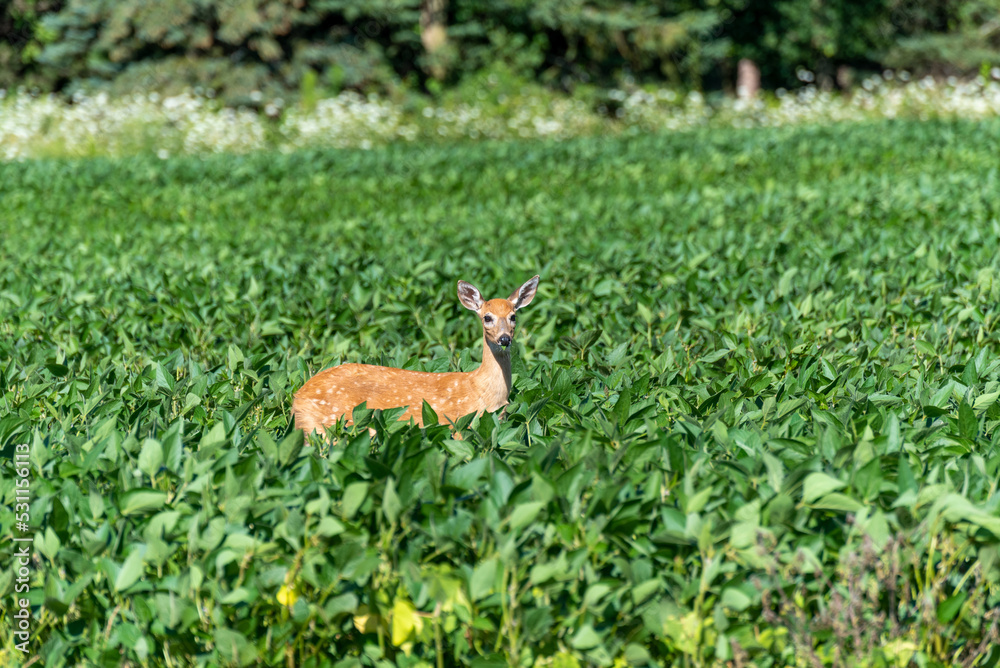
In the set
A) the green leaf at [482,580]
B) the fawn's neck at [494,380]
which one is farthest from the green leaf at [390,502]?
the fawn's neck at [494,380]

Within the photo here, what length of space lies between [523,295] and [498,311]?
26 cm

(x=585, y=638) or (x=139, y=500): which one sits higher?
(x=139, y=500)

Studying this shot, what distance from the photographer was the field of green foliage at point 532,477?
293 cm

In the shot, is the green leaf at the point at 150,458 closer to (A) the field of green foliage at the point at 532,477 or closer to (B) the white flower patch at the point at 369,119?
(A) the field of green foliage at the point at 532,477

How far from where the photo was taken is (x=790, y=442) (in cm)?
342

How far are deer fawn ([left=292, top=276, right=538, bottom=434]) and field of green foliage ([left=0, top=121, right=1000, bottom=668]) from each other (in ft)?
0.57

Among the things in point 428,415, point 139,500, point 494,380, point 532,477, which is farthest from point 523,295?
point 139,500

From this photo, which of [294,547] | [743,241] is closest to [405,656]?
[294,547]

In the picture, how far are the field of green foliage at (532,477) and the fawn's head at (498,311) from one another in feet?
0.93

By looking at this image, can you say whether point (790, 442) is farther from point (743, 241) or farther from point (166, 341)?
point (743, 241)

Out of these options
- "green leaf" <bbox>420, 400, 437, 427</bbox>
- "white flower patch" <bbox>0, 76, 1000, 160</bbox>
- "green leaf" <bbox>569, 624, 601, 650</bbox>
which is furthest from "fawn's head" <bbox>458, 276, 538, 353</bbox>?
"white flower patch" <bbox>0, 76, 1000, 160</bbox>

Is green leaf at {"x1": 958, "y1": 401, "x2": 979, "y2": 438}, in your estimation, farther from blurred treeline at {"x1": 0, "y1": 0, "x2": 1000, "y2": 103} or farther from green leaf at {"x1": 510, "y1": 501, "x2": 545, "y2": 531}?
blurred treeline at {"x1": 0, "y1": 0, "x2": 1000, "y2": 103}

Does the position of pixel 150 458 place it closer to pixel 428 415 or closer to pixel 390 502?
pixel 390 502

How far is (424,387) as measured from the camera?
4.64 meters
